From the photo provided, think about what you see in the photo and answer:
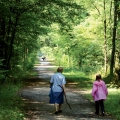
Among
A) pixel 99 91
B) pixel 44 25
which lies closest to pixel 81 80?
pixel 44 25

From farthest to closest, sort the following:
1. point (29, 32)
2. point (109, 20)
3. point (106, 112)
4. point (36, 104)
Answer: point (109, 20) < point (29, 32) < point (36, 104) < point (106, 112)

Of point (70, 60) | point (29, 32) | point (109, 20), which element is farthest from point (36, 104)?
point (70, 60)

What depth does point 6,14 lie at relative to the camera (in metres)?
16.1

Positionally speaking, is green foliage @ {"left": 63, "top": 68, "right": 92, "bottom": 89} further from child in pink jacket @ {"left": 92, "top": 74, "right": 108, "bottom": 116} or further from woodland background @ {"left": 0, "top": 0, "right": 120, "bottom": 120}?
child in pink jacket @ {"left": 92, "top": 74, "right": 108, "bottom": 116}

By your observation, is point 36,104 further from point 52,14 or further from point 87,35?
point 87,35

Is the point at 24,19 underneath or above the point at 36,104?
above

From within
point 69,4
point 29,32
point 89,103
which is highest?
point 69,4

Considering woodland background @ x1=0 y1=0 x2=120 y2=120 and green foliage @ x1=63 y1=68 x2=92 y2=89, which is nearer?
woodland background @ x1=0 y1=0 x2=120 y2=120

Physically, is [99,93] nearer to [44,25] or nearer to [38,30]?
[44,25]

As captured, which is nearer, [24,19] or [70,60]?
[24,19]

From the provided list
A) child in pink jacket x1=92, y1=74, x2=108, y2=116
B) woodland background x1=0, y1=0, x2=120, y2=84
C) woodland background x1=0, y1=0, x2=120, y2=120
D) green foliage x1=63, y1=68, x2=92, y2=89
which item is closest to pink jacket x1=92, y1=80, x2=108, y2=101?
child in pink jacket x1=92, y1=74, x2=108, y2=116

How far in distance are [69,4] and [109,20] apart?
12.6m

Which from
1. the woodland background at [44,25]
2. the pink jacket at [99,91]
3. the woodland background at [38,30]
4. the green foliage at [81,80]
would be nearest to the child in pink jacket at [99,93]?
the pink jacket at [99,91]

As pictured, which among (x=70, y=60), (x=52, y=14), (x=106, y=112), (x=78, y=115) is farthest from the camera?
(x=70, y=60)
